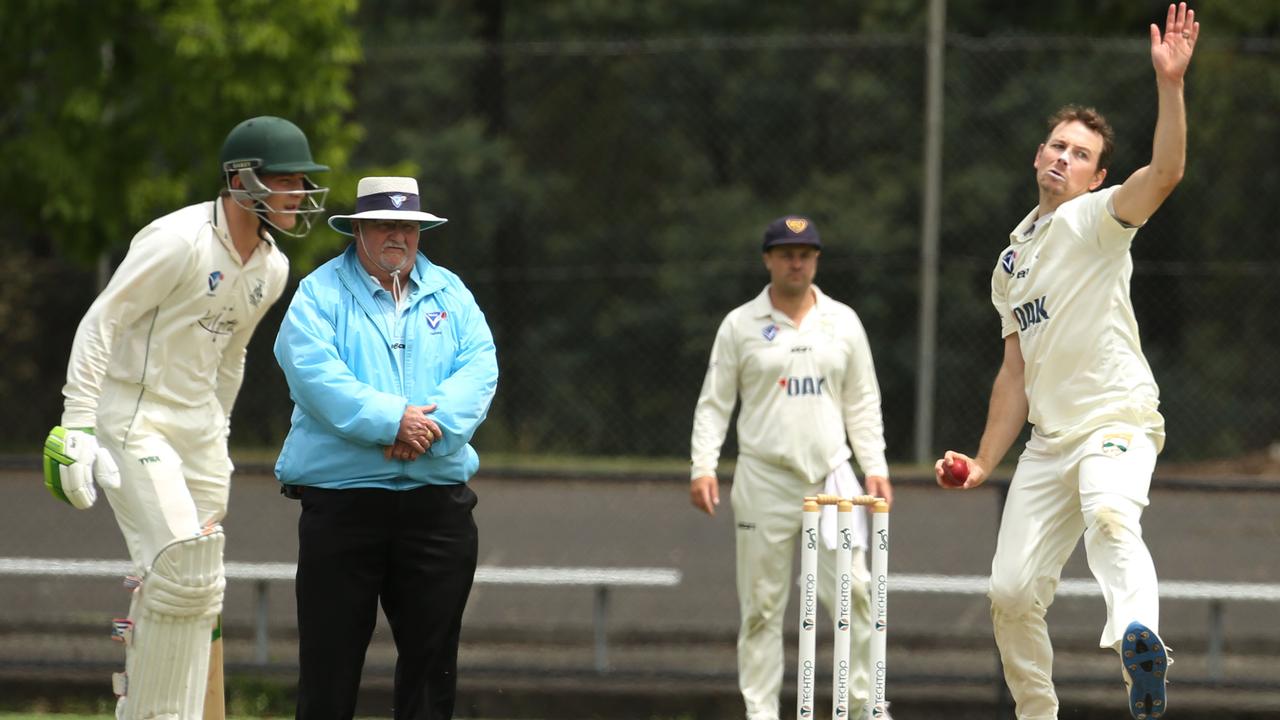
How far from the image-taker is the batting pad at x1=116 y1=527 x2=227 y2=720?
554 cm

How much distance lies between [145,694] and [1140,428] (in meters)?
3.38

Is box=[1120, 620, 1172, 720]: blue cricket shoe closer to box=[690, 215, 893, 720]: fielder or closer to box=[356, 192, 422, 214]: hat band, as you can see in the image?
box=[690, 215, 893, 720]: fielder

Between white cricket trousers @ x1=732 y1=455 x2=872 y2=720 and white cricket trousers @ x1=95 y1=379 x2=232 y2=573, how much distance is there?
Answer: 7.27 ft

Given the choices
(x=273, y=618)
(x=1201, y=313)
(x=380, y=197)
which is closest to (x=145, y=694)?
(x=380, y=197)

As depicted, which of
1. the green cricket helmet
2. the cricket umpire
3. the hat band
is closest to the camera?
the cricket umpire

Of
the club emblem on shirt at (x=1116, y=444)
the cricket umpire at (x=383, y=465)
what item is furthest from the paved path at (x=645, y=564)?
the club emblem on shirt at (x=1116, y=444)

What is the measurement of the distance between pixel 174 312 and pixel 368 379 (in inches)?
38.6

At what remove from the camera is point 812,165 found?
15539 mm

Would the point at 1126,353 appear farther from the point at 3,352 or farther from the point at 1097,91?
the point at 3,352

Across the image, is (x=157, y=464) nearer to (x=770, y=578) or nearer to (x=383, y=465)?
(x=383, y=465)

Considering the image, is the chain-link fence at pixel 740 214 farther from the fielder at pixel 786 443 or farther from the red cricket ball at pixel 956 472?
the red cricket ball at pixel 956 472

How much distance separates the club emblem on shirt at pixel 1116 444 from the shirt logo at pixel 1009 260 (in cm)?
70

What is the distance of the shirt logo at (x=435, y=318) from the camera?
17.4 feet

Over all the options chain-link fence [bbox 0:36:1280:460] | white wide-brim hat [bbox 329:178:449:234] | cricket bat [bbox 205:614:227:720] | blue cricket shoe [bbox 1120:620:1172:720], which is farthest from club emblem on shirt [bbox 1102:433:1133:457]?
chain-link fence [bbox 0:36:1280:460]
